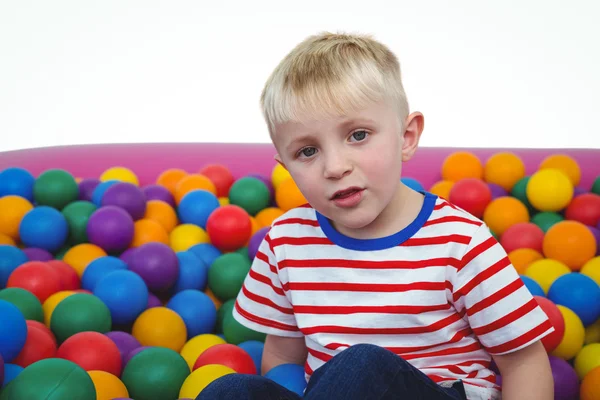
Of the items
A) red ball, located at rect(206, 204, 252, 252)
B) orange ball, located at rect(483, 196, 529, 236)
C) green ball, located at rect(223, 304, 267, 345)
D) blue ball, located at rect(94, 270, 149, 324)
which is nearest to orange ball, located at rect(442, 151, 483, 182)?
orange ball, located at rect(483, 196, 529, 236)

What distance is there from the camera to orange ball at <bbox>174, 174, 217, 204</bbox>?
1.86 meters

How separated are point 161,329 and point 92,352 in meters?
0.19

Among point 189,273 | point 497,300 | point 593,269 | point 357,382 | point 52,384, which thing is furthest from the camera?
point 189,273

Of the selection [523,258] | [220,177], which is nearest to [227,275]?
[220,177]

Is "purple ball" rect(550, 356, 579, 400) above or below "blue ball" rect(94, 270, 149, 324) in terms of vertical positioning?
below

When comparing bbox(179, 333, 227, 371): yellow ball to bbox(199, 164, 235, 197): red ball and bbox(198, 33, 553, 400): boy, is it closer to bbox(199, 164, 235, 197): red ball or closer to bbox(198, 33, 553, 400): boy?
bbox(198, 33, 553, 400): boy

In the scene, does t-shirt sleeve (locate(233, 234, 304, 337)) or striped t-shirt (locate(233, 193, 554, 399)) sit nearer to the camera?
striped t-shirt (locate(233, 193, 554, 399))

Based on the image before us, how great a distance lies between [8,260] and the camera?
1480 millimetres

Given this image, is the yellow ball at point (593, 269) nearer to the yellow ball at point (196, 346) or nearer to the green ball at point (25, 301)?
the yellow ball at point (196, 346)

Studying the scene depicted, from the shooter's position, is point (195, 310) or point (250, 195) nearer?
point (195, 310)

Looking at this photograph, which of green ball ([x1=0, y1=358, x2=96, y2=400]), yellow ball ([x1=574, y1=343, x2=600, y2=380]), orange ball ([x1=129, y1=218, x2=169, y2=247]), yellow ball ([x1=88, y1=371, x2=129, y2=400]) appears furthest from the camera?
orange ball ([x1=129, y1=218, x2=169, y2=247])

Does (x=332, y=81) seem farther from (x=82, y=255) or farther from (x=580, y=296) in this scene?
(x=82, y=255)

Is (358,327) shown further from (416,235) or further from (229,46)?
(229,46)

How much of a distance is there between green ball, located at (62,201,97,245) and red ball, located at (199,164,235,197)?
37 cm
